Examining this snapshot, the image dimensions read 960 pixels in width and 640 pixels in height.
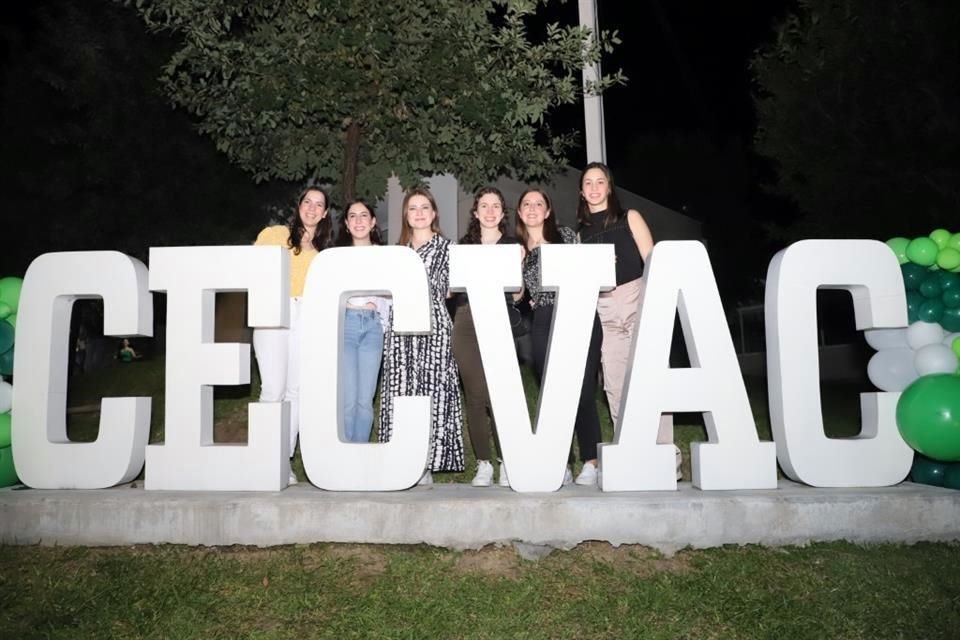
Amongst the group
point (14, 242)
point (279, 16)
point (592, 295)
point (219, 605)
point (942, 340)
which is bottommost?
point (219, 605)

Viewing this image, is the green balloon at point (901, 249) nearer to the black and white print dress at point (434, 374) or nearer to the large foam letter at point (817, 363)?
the large foam letter at point (817, 363)

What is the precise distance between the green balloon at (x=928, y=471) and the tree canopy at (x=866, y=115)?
861cm

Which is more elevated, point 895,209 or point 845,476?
point 895,209

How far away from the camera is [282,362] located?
4.50 m

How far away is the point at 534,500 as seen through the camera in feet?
12.7

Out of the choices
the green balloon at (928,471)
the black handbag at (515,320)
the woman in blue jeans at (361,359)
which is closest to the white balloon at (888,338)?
the green balloon at (928,471)

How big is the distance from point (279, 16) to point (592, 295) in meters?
4.60

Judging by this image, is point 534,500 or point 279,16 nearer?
point 534,500

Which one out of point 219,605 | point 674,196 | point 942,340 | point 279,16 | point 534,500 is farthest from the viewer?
point 674,196

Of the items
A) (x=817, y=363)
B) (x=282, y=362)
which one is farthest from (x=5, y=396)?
(x=817, y=363)

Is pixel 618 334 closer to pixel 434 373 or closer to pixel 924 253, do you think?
pixel 434 373

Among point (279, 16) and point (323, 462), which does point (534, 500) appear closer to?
point (323, 462)

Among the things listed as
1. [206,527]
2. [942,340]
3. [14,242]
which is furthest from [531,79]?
[14,242]

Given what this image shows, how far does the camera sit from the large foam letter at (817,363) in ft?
Answer: 13.5
